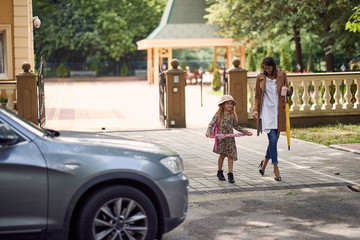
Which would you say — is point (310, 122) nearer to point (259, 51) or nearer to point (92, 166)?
point (92, 166)

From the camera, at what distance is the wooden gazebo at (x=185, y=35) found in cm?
4147

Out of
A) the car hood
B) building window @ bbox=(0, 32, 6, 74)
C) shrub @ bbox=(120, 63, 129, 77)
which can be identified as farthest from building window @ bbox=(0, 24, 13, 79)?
shrub @ bbox=(120, 63, 129, 77)

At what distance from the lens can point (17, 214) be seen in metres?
4.88

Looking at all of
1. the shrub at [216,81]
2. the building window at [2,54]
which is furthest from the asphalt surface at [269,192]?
the shrub at [216,81]

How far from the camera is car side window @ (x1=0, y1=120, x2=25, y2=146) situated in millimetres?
4836

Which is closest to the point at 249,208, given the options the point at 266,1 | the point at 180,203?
the point at 180,203

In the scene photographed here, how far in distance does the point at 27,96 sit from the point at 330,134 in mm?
7301

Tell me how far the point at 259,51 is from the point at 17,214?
45413 millimetres

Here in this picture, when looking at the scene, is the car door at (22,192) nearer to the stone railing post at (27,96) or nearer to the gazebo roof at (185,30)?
the stone railing post at (27,96)

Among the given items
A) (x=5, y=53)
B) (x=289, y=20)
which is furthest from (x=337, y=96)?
(x=289, y=20)

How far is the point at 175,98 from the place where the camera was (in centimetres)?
1602

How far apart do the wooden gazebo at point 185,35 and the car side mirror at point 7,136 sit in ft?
119

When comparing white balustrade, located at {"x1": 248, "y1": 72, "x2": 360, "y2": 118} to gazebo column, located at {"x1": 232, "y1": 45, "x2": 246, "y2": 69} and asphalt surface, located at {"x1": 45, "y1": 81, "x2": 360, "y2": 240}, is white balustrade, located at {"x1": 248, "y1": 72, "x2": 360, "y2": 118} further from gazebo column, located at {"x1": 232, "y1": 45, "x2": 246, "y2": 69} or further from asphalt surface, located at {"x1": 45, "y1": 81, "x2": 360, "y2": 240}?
gazebo column, located at {"x1": 232, "y1": 45, "x2": 246, "y2": 69}

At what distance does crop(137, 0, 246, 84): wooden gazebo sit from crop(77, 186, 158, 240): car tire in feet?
118
